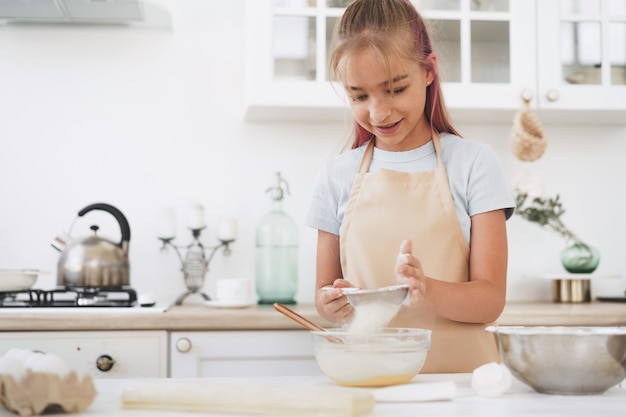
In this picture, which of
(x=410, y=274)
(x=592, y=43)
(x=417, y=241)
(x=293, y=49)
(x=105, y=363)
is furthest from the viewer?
(x=592, y=43)

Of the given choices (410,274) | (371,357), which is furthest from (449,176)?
(371,357)

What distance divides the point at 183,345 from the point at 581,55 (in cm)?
137

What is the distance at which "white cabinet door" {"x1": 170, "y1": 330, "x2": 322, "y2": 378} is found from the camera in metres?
1.94

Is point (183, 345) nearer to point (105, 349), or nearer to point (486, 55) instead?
point (105, 349)

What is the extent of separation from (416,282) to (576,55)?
4.67 ft

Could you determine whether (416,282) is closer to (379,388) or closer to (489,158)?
(379,388)

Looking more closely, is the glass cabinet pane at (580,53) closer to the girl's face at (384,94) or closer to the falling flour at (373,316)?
the girl's face at (384,94)

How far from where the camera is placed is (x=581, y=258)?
237 cm

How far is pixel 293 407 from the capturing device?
2.68 feet

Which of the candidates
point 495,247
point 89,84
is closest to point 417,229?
point 495,247

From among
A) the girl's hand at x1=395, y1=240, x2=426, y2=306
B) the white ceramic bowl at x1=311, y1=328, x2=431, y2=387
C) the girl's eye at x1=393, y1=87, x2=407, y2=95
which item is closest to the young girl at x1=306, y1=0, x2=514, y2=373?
the girl's eye at x1=393, y1=87, x2=407, y2=95

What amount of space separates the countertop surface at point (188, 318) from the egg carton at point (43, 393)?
1.08 meters

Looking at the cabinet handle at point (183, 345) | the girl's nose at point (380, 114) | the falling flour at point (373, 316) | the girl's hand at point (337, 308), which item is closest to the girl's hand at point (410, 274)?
the falling flour at point (373, 316)

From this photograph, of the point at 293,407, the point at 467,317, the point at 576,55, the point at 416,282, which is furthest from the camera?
the point at 576,55
